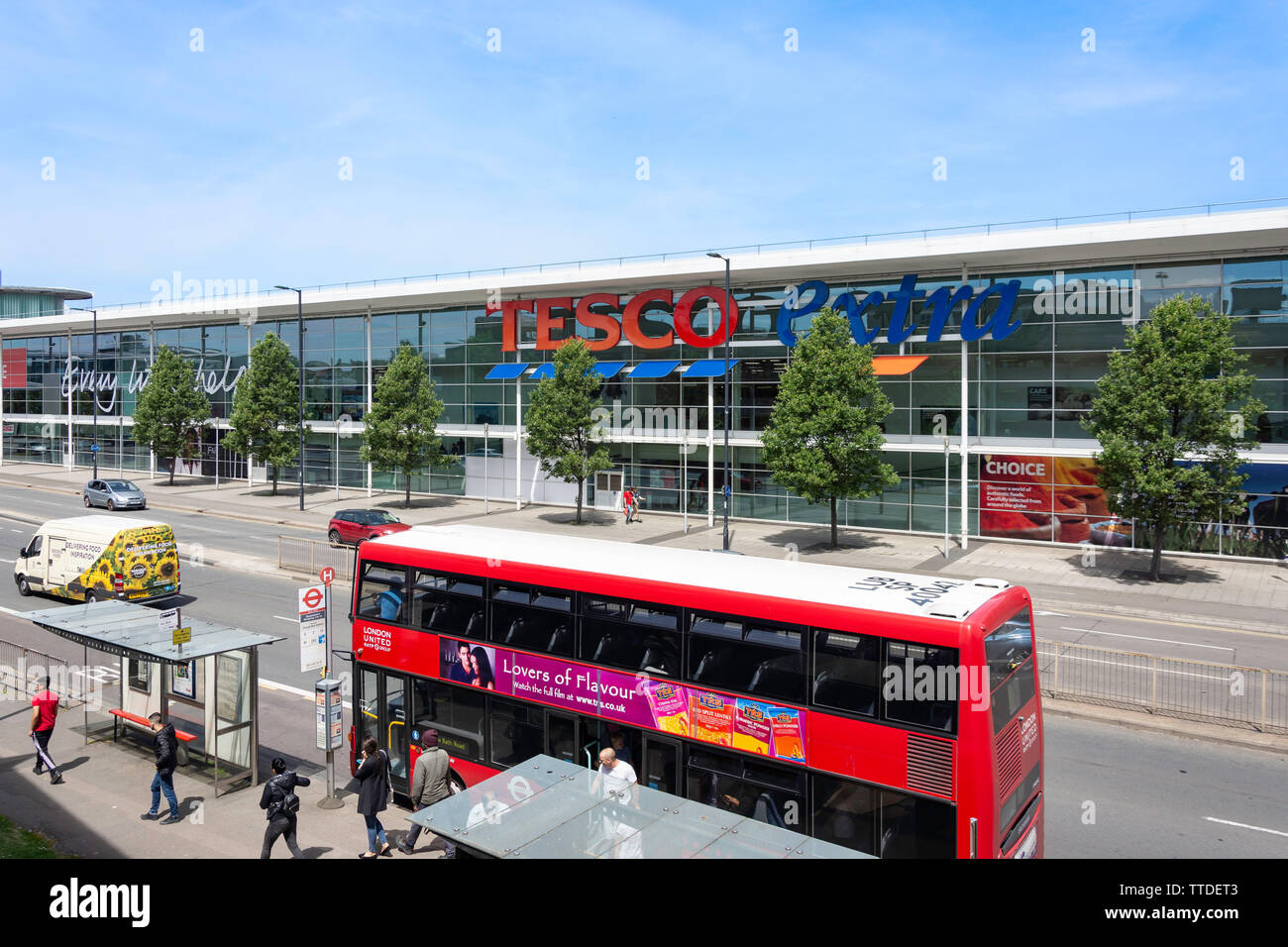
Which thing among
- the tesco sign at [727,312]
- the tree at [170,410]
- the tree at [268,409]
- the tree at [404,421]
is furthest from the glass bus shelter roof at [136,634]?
the tree at [170,410]

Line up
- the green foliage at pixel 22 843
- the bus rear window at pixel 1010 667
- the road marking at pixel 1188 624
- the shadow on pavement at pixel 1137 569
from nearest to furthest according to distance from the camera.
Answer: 1. the bus rear window at pixel 1010 667
2. the green foliage at pixel 22 843
3. the road marking at pixel 1188 624
4. the shadow on pavement at pixel 1137 569

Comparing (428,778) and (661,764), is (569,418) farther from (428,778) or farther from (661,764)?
(661,764)

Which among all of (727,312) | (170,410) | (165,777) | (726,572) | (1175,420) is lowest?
(165,777)

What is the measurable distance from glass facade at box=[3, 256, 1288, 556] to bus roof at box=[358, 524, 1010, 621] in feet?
75.0

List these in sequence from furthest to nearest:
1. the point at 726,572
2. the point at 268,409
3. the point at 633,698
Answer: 1. the point at 268,409
2. the point at 726,572
3. the point at 633,698

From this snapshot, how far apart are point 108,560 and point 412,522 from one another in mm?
16472

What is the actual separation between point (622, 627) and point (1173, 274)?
2882 centimetres

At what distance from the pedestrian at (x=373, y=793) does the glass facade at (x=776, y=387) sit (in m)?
26.2

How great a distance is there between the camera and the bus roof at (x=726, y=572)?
8156 mm

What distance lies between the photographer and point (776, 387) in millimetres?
38031

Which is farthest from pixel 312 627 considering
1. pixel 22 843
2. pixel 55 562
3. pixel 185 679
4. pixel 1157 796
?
pixel 55 562

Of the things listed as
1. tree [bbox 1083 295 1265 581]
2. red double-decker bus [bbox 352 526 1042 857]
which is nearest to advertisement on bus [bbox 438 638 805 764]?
red double-decker bus [bbox 352 526 1042 857]

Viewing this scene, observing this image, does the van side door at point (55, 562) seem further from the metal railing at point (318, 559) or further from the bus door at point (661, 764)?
the bus door at point (661, 764)

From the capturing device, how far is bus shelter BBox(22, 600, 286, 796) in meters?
12.0
